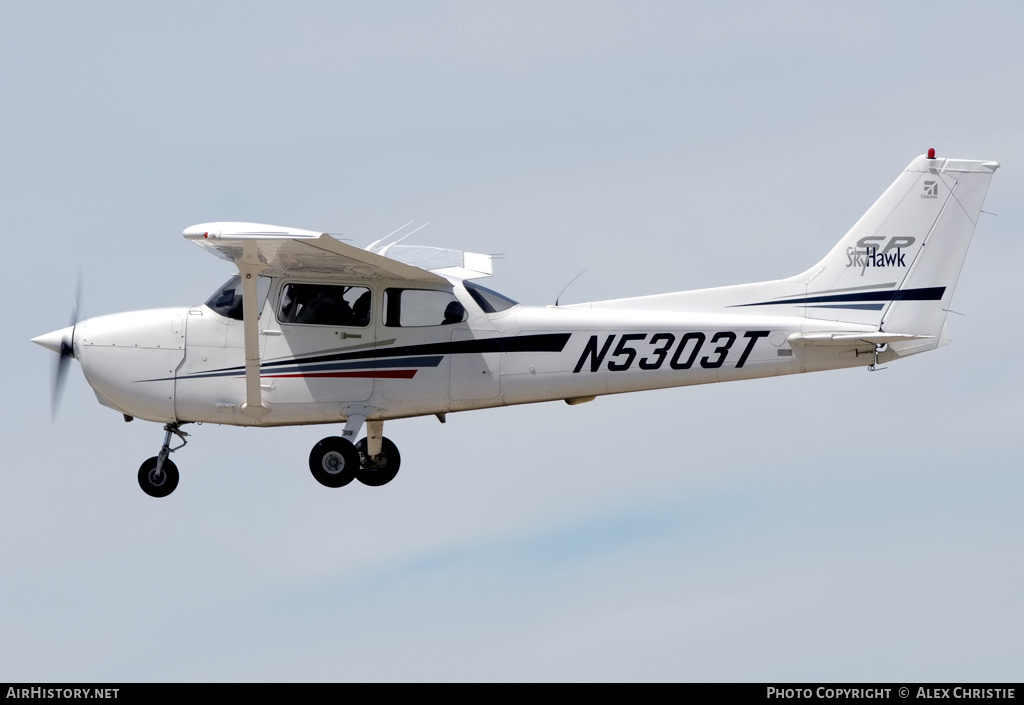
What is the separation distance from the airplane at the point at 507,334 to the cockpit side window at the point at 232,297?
0.08 feet

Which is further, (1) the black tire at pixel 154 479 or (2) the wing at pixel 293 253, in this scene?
(1) the black tire at pixel 154 479

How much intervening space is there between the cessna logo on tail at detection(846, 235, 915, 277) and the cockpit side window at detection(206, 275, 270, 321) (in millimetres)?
6512

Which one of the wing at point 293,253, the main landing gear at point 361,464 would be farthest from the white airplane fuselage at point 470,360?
the main landing gear at point 361,464

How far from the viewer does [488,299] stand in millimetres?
19422

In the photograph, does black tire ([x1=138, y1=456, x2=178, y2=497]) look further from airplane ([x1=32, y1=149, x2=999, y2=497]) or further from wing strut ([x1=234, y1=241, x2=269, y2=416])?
wing strut ([x1=234, y1=241, x2=269, y2=416])

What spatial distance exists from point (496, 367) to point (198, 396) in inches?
132

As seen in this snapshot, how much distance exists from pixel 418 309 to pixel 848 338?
4678 millimetres

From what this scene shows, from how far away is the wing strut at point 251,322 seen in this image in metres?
18.7

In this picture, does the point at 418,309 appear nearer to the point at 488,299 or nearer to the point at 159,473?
the point at 488,299

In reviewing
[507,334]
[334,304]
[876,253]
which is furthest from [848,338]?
[334,304]

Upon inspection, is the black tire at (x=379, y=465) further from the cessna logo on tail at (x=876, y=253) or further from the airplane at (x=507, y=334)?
the cessna logo on tail at (x=876, y=253)

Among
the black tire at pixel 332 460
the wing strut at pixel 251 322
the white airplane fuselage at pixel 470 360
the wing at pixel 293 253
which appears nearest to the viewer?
the wing at pixel 293 253

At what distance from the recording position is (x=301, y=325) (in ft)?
63.8

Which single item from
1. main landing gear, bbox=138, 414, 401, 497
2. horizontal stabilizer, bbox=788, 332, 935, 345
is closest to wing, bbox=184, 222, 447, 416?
main landing gear, bbox=138, 414, 401, 497
